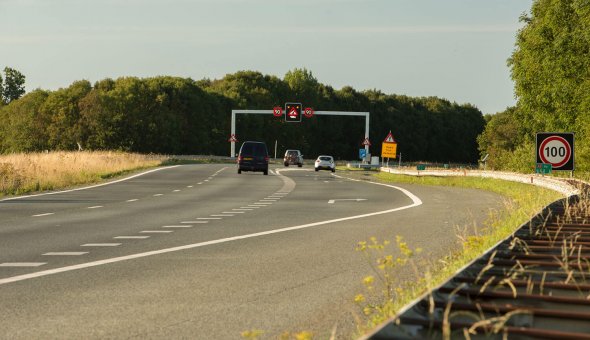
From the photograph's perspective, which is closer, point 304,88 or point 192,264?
point 192,264

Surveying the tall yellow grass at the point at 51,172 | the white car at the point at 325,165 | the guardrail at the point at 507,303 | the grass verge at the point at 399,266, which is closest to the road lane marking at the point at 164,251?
the grass verge at the point at 399,266

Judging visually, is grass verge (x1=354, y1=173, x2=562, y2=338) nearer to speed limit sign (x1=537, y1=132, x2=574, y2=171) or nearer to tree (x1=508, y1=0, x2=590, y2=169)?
speed limit sign (x1=537, y1=132, x2=574, y2=171)

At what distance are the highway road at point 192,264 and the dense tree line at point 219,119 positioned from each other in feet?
296

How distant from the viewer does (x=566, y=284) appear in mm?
6191

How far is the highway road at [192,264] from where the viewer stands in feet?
22.3

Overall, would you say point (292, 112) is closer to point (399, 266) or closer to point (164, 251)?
point (164, 251)

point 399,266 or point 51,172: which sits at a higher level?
point 399,266

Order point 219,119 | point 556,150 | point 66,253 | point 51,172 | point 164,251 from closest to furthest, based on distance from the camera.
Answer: point 66,253 < point 164,251 < point 556,150 < point 51,172 < point 219,119

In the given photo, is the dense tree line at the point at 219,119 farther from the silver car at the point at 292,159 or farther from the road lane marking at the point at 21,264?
the road lane marking at the point at 21,264

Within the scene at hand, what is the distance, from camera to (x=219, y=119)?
124m

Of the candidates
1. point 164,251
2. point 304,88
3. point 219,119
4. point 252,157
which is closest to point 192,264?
point 164,251

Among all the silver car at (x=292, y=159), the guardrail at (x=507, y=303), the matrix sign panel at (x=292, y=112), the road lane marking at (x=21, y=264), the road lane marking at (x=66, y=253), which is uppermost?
the matrix sign panel at (x=292, y=112)

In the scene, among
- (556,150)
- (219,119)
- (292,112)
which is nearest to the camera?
(556,150)

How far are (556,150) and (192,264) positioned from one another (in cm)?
1218
